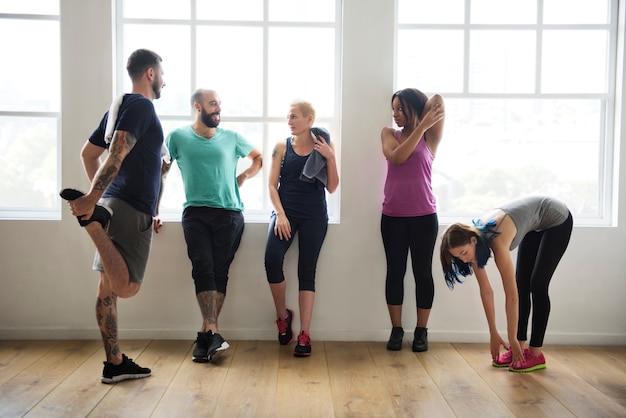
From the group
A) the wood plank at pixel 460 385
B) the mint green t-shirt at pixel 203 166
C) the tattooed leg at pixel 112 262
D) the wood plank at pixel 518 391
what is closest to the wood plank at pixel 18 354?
the tattooed leg at pixel 112 262

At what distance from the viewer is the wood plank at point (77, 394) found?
2709mm

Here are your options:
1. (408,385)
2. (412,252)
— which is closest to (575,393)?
(408,385)

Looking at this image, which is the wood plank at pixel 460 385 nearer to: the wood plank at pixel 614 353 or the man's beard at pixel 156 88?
the wood plank at pixel 614 353

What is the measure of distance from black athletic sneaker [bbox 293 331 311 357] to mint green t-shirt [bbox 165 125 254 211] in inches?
34.5

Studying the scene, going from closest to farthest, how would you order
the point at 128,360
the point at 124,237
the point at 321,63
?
the point at 124,237, the point at 128,360, the point at 321,63

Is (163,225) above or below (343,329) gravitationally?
above

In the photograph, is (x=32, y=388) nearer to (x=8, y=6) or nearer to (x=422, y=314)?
(x=422, y=314)

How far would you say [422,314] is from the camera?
3.91 m

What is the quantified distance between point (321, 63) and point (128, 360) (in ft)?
7.30

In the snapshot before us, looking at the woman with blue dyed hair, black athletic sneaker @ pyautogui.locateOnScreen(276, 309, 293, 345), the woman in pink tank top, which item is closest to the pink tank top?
the woman in pink tank top

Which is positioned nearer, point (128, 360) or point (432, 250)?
point (128, 360)

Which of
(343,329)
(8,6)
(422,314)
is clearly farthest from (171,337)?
(8,6)

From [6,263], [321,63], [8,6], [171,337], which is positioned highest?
[8,6]

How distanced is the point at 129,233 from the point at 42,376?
91 centimetres
